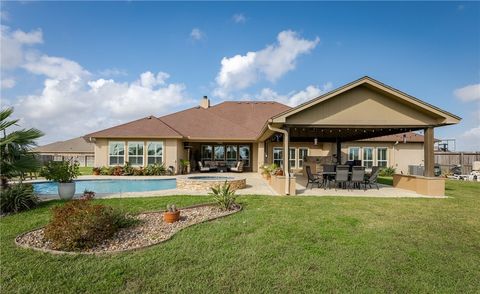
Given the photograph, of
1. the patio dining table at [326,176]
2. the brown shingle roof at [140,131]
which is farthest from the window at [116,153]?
the patio dining table at [326,176]

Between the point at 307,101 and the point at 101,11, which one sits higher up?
the point at 101,11

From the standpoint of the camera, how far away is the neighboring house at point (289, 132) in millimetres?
11898

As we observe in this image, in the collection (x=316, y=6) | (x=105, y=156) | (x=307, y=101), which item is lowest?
(x=105, y=156)

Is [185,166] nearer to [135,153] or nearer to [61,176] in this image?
[135,153]

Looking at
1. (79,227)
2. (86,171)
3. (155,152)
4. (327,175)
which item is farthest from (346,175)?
(86,171)

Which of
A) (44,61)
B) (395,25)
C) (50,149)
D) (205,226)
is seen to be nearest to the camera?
(205,226)

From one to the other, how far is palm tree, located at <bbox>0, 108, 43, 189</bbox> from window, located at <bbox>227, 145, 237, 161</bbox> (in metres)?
16.8

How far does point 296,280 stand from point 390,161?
24.0 meters

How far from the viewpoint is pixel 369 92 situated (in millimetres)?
12125

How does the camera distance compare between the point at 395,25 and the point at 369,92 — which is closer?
the point at 369,92

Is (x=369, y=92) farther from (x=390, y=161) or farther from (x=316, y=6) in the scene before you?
(x=390, y=161)

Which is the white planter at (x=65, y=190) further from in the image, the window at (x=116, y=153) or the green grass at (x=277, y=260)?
the window at (x=116, y=153)

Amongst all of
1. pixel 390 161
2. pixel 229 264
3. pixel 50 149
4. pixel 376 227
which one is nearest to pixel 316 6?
pixel 376 227

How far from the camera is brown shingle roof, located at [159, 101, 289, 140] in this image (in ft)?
75.2
